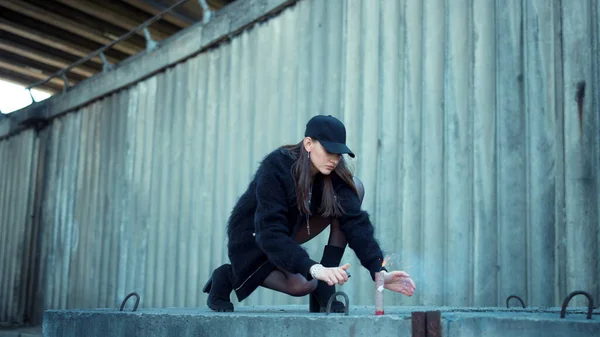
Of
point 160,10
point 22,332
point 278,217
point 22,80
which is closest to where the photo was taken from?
point 278,217

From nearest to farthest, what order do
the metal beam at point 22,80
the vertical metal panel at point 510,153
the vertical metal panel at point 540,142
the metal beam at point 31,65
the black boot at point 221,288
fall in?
the black boot at point 221,288
the vertical metal panel at point 540,142
the vertical metal panel at point 510,153
the metal beam at point 31,65
the metal beam at point 22,80

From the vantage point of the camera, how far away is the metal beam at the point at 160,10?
10.1 m

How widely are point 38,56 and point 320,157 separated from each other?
Result: 31.2ft

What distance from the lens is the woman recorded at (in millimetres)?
3291

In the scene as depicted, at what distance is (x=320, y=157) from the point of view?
3.43m

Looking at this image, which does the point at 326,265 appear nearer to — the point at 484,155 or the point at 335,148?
the point at 335,148

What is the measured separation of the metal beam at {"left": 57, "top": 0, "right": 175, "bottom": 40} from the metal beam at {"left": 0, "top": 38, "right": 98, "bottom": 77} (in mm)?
1621

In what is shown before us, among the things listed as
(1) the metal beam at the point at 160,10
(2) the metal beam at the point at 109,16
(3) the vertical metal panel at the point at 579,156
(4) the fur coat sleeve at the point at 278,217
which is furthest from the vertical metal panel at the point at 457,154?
(2) the metal beam at the point at 109,16

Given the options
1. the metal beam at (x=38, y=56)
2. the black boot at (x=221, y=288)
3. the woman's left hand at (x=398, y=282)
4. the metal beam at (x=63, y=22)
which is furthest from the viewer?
the metal beam at (x=38, y=56)

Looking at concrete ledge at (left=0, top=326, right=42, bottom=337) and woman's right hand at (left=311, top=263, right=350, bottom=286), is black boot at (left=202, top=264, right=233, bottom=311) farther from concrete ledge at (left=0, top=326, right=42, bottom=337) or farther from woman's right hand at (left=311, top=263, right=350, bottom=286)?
concrete ledge at (left=0, top=326, right=42, bottom=337)

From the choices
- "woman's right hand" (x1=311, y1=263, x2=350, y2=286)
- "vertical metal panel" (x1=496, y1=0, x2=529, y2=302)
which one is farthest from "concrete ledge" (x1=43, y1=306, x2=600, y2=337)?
"vertical metal panel" (x1=496, y1=0, x2=529, y2=302)

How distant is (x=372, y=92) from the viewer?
6062 millimetres

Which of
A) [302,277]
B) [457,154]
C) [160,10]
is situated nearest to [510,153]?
[457,154]

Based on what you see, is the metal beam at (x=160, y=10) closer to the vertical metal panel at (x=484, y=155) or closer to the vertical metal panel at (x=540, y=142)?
→ the vertical metal panel at (x=484, y=155)
